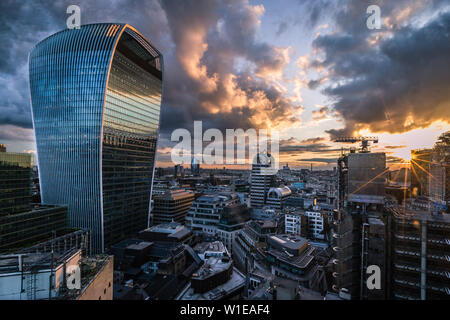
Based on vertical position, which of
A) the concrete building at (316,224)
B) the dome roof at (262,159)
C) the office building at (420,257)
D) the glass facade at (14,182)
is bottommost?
the concrete building at (316,224)

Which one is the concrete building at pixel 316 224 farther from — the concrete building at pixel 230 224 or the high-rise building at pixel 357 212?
the high-rise building at pixel 357 212

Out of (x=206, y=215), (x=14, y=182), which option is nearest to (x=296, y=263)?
(x=206, y=215)

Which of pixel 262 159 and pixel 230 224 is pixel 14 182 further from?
pixel 262 159

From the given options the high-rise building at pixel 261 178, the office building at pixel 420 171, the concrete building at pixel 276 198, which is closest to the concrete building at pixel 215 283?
the office building at pixel 420 171

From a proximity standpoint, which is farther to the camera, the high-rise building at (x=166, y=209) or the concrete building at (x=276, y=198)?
the concrete building at (x=276, y=198)

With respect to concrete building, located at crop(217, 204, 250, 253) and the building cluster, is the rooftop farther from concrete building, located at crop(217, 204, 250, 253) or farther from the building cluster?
concrete building, located at crop(217, 204, 250, 253)

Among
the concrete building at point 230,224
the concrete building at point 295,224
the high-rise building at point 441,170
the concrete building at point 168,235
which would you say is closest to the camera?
the high-rise building at point 441,170

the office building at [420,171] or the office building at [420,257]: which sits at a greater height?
the office building at [420,171]
